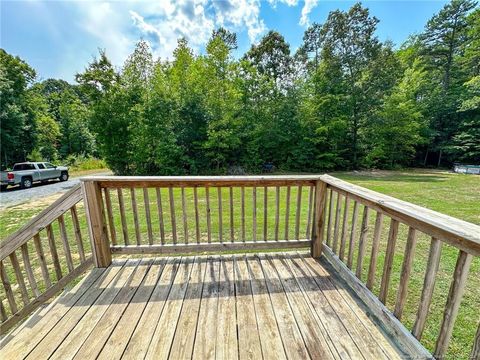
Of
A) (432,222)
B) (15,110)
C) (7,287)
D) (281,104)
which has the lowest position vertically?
(7,287)

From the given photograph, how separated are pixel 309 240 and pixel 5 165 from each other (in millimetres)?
19825

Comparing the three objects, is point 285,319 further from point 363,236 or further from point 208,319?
point 363,236

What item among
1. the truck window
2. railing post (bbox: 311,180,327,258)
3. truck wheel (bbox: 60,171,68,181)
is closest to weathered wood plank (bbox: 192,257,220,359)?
railing post (bbox: 311,180,327,258)

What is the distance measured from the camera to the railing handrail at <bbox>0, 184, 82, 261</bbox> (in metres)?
1.67

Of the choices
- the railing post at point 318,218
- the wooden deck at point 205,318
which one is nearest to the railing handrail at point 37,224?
the wooden deck at point 205,318

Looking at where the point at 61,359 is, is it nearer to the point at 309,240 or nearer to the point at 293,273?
the point at 293,273

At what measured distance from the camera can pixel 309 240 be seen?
8.54 feet

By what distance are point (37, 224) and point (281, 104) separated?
13271 mm

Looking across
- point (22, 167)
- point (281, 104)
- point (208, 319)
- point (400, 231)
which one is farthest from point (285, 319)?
point (281, 104)

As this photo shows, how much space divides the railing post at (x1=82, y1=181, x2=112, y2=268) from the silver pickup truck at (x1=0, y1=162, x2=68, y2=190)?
9.68 meters

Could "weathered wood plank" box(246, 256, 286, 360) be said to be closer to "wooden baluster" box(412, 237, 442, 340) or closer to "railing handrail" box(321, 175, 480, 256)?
"wooden baluster" box(412, 237, 442, 340)

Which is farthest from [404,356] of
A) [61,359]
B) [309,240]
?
[61,359]

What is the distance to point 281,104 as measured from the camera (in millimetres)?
13430

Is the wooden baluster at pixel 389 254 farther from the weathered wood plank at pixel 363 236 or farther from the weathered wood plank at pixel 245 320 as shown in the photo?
the weathered wood plank at pixel 245 320
